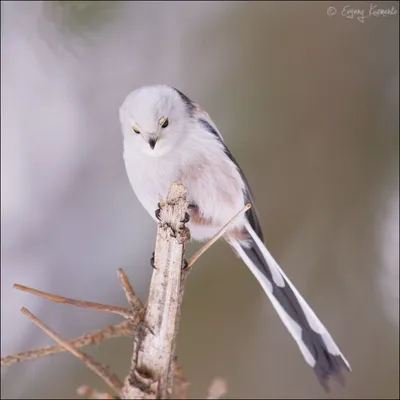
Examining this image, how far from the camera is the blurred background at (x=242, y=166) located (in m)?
1.13

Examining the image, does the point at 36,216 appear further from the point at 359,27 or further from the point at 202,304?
the point at 359,27

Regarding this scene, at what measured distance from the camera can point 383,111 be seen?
3.90ft

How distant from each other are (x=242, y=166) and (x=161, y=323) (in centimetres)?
50

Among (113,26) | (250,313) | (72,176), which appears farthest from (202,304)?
(113,26)

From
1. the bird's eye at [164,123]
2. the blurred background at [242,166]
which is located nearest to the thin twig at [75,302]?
the bird's eye at [164,123]

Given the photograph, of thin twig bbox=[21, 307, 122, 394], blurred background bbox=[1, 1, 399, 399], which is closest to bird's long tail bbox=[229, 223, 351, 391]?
blurred background bbox=[1, 1, 399, 399]

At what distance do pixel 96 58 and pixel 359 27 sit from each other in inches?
23.9

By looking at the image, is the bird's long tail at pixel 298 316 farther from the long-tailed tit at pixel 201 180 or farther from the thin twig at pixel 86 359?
the thin twig at pixel 86 359

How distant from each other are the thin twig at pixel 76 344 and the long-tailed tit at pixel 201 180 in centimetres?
20

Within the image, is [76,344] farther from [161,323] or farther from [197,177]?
[197,177]

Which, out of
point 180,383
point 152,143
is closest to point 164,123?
point 152,143

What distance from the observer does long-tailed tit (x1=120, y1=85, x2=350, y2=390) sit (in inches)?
26.7

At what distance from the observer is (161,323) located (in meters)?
0.65

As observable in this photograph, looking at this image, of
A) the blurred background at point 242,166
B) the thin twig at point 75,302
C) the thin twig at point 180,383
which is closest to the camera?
the thin twig at point 75,302
